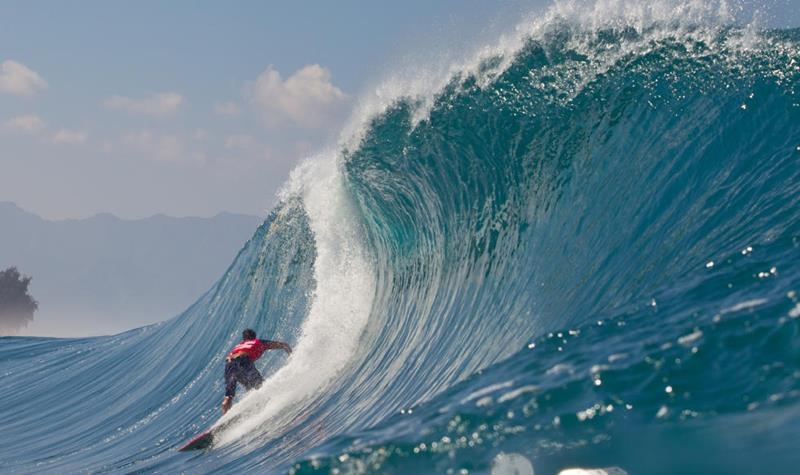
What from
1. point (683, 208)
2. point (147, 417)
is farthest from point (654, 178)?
point (147, 417)

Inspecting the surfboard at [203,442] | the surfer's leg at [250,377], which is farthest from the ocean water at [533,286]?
the surfer's leg at [250,377]

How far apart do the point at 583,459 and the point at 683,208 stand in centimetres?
404

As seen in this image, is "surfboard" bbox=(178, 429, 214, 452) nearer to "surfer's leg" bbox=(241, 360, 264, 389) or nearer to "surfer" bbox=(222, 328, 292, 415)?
"surfer" bbox=(222, 328, 292, 415)

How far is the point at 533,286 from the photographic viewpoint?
7906 mm

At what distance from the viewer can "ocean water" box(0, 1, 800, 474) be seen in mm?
4078

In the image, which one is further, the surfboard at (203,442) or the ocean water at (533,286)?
the surfboard at (203,442)

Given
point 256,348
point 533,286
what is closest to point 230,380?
point 256,348

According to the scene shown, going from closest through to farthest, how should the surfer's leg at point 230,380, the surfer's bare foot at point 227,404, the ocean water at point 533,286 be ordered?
1. the ocean water at point 533,286
2. the surfer's bare foot at point 227,404
3. the surfer's leg at point 230,380

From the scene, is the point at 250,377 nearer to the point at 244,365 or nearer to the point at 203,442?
the point at 244,365

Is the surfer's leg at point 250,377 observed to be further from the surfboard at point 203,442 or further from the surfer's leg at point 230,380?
the surfboard at point 203,442

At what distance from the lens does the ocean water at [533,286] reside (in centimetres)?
408

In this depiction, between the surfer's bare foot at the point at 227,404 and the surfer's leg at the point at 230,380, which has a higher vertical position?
the surfer's leg at the point at 230,380

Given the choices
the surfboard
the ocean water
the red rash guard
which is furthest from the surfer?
the surfboard

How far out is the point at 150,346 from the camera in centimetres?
1738
